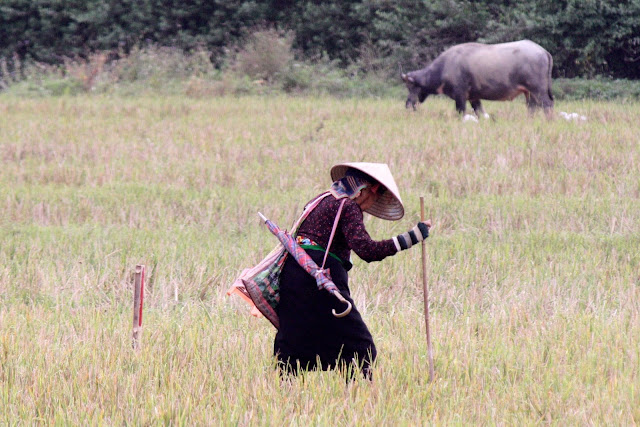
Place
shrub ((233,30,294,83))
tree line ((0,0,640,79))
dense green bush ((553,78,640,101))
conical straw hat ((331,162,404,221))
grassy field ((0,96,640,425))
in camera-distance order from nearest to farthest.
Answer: grassy field ((0,96,640,425)) < conical straw hat ((331,162,404,221)) < dense green bush ((553,78,640,101)) < tree line ((0,0,640,79)) < shrub ((233,30,294,83))

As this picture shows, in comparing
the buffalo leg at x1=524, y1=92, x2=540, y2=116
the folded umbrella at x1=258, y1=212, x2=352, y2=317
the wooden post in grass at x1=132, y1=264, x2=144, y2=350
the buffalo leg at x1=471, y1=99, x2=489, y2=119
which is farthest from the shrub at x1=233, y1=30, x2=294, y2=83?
the folded umbrella at x1=258, y1=212, x2=352, y2=317

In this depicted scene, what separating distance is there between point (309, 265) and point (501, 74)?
38.2 feet

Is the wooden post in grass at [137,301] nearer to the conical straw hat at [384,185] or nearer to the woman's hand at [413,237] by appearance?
the conical straw hat at [384,185]

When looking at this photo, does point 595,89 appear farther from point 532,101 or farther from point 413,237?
Answer: point 413,237

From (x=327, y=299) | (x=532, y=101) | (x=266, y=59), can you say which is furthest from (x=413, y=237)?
(x=266, y=59)

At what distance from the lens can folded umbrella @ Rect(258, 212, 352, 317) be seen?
12.2 feet

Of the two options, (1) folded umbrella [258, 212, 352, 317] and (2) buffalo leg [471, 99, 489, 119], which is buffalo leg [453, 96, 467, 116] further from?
(1) folded umbrella [258, 212, 352, 317]

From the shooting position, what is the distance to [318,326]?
13.1 feet

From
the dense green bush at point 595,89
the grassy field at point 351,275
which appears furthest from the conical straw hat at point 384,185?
the dense green bush at point 595,89

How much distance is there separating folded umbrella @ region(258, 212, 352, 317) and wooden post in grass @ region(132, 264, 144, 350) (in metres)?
0.63

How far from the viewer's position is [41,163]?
1037 cm

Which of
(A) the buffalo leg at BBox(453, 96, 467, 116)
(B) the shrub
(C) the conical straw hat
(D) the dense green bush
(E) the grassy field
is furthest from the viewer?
(B) the shrub

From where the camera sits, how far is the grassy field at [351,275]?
3654mm

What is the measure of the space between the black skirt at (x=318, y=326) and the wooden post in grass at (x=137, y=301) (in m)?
0.65
